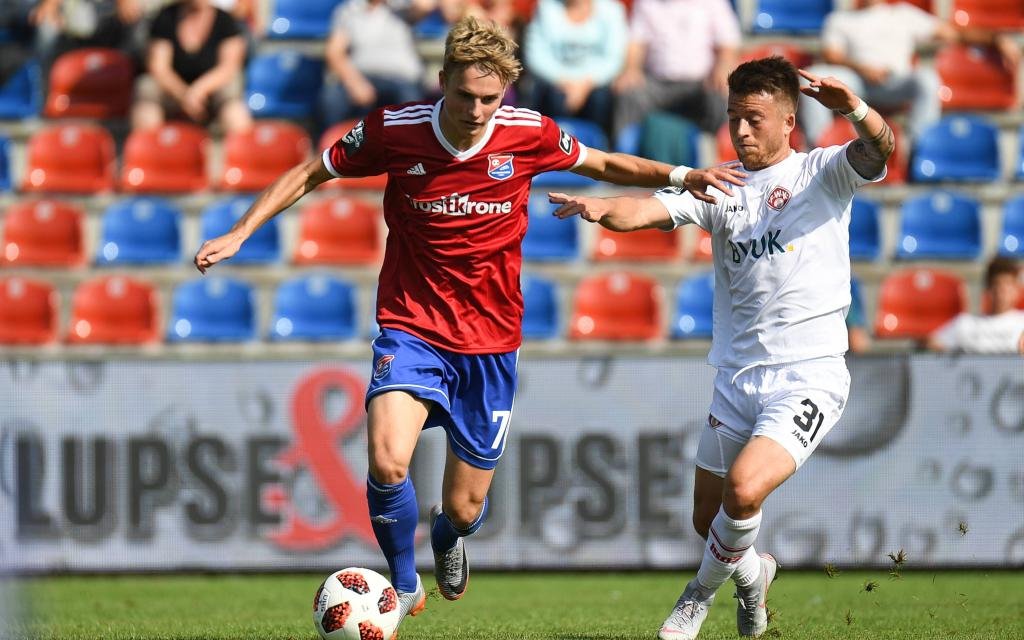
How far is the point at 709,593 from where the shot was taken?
6.01m

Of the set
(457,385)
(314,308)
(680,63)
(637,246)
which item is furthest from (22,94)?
(457,385)

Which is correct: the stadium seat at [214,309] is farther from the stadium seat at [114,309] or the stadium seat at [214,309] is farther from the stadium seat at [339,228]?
the stadium seat at [339,228]

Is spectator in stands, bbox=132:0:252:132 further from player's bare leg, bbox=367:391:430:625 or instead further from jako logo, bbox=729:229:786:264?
jako logo, bbox=729:229:786:264

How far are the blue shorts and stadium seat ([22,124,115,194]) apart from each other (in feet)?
26.4

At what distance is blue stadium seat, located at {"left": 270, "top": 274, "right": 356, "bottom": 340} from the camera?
12133mm

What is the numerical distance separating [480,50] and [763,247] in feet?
4.72

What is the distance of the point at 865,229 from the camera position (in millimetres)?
12602

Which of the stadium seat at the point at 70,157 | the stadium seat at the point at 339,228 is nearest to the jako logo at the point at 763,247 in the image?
the stadium seat at the point at 339,228

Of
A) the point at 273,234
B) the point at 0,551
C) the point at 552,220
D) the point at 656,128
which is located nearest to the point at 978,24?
the point at 656,128

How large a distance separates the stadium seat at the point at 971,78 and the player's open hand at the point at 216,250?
9.59 meters

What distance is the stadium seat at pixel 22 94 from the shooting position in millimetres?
13820

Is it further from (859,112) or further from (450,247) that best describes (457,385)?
(859,112)

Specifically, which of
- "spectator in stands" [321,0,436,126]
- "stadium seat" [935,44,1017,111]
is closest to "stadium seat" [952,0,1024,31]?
"stadium seat" [935,44,1017,111]

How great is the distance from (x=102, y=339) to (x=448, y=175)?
6938 millimetres
